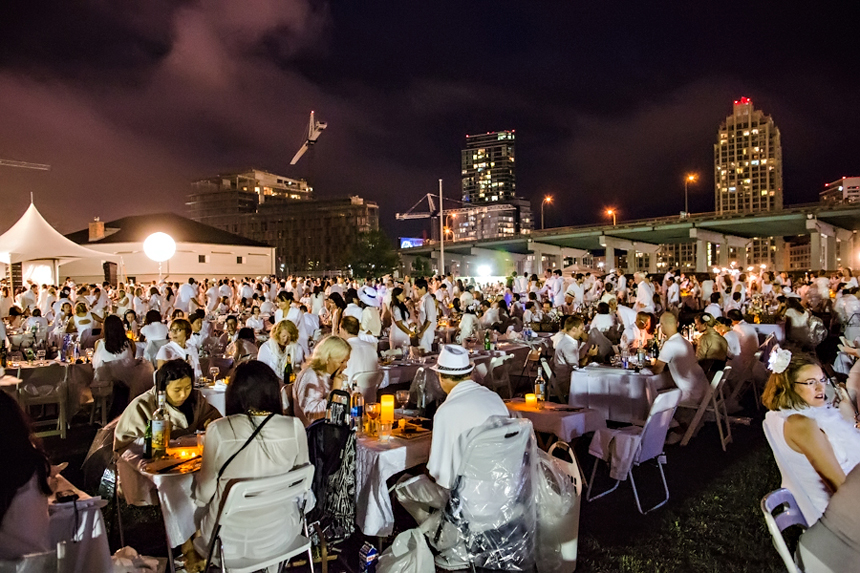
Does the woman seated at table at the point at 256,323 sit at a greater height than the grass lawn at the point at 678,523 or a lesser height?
greater

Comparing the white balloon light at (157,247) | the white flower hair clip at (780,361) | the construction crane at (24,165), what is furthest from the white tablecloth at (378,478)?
the construction crane at (24,165)

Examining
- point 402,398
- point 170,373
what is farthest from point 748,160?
point 170,373

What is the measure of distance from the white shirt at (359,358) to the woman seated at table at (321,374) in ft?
2.65

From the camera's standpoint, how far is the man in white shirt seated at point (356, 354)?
18.9 ft

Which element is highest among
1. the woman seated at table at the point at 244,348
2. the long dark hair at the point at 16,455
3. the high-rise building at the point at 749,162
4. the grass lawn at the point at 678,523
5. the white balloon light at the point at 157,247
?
the high-rise building at the point at 749,162

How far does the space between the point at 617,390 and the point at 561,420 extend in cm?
237

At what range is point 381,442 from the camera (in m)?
3.81

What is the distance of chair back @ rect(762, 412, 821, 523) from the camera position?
2.89 m

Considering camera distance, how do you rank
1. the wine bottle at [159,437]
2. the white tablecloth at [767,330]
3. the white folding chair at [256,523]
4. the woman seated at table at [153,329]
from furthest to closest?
the white tablecloth at [767,330] → the woman seated at table at [153,329] → the wine bottle at [159,437] → the white folding chair at [256,523]

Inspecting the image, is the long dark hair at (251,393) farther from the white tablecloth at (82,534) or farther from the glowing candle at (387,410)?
the glowing candle at (387,410)

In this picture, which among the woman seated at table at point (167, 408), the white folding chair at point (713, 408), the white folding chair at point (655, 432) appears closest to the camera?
the woman seated at table at point (167, 408)

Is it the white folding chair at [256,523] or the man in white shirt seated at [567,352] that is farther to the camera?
the man in white shirt seated at [567,352]

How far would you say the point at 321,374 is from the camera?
4.82 m

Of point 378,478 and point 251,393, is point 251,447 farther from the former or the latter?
point 378,478
